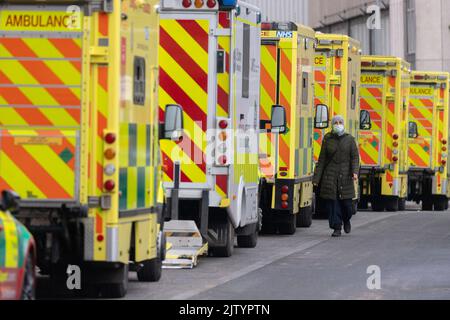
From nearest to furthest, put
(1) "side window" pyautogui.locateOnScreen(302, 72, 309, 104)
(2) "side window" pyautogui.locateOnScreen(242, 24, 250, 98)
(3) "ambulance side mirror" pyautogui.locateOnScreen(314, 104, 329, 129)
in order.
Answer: (2) "side window" pyautogui.locateOnScreen(242, 24, 250, 98), (1) "side window" pyautogui.locateOnScreen(302, 72, 309, 104), (3) "ambulance side mirror" pyautogui.locateOnScreen(314, 104, 329, 129)

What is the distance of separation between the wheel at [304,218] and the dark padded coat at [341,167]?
2227 millimetres

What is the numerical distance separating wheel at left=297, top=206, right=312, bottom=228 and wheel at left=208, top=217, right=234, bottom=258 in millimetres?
6878

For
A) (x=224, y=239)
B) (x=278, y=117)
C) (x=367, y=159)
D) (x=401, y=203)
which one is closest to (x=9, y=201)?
(x=224, y=239)

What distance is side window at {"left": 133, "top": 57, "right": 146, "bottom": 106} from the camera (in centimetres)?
1402

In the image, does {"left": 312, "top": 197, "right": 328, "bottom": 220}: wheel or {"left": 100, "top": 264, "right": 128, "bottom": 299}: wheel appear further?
{"left": 312, "top": 197, "right": 328, "bottom": 220}: wheel

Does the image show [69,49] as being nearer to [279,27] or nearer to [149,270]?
[149,270]

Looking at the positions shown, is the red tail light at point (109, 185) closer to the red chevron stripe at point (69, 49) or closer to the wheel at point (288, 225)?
the red chevron stripe at point (69, 49)

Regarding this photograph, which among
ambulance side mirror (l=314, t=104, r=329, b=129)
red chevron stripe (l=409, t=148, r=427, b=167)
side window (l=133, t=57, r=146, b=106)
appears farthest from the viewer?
red chevron stripe (l=409, t=148, r=427, b=167)

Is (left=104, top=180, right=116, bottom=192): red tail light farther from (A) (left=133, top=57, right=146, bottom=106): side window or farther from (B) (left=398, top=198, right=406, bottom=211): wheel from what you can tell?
(B) (left=398, top=198, right=406, bottom=211): wheel

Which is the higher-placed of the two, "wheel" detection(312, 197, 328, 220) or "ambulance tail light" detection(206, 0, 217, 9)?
"ambulance tail light" detection(206, 0, 217, 9)

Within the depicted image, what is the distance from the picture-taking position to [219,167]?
18516 mm

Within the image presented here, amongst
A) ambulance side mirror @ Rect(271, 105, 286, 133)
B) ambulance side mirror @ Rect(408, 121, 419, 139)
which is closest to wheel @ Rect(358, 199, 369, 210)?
ambulance side mirror @ Rect(408, 121, 419, 139)
